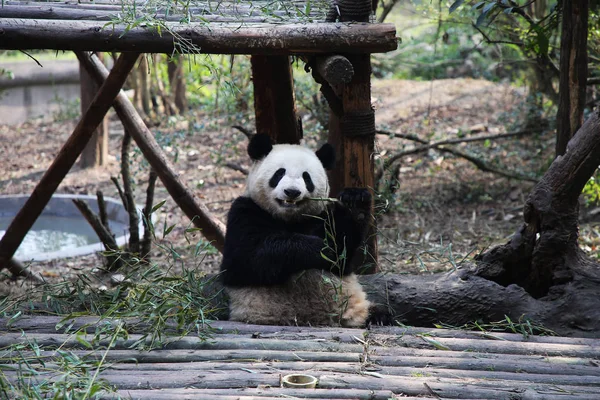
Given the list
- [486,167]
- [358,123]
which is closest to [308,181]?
[358,123]

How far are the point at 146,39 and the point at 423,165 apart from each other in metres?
5.99

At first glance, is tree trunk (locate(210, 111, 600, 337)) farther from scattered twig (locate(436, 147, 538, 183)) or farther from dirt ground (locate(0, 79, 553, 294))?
scattered twig (locate(436, 147, 538, 183))

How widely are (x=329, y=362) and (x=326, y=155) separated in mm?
1523

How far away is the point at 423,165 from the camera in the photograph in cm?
928

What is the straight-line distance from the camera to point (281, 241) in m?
3.88

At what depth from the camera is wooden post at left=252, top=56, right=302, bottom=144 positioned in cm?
516

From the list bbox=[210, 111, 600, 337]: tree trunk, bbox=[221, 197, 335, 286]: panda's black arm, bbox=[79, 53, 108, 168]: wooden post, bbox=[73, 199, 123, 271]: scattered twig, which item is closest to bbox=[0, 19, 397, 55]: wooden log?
bbox=[221, 197, 335, 286]: panda's black arm

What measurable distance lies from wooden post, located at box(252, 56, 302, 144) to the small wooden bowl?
2596 millimetres

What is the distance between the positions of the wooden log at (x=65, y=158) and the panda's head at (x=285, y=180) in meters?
1.67

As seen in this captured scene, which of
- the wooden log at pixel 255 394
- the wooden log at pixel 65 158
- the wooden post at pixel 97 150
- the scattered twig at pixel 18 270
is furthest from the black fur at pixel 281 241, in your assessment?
the wooden post at pixel 97 150

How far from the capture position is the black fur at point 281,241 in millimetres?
3891

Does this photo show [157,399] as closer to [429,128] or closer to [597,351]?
[597,351]

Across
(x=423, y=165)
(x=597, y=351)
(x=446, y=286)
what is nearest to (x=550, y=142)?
(x=423, y=165)

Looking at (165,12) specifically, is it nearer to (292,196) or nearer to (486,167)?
(292,196)
